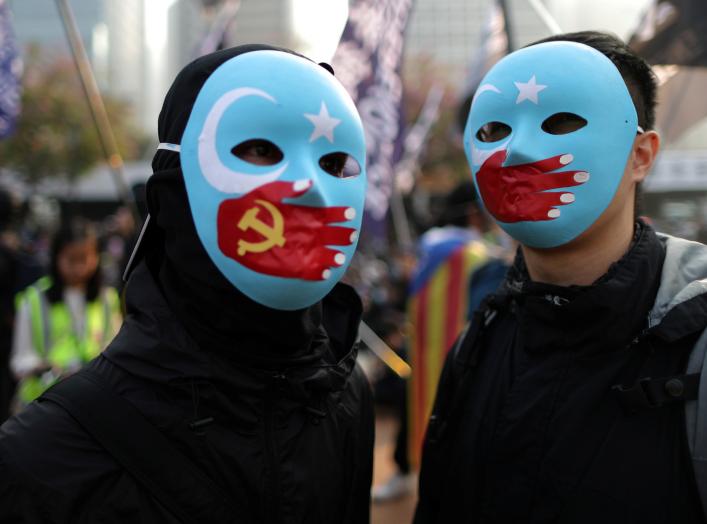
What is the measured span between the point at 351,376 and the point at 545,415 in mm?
556

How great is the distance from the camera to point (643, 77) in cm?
196

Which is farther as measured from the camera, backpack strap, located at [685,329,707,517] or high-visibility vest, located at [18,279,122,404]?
high-visibility vest, located at [18,279,122,404]

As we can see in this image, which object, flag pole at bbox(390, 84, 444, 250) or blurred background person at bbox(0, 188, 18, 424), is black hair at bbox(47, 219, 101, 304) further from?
flag pole at bbox(390, 84, 444, 250)

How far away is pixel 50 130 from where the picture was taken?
23.7 metres

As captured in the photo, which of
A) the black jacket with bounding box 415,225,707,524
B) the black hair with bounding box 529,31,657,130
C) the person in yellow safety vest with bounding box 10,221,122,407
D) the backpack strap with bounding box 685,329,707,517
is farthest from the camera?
the person in yellow safety vest with bounding box 10,221,122,407

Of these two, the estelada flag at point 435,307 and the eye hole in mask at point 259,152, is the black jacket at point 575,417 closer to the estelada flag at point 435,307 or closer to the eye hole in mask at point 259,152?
the eye hole in mask at point 259,152

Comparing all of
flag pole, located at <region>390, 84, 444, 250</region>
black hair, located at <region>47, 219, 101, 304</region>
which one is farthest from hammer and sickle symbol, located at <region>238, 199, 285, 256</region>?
flag pole, located at <region>390, 84, 444, 250</region>

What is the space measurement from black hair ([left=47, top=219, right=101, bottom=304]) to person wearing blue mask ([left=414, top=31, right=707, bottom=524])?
2719 millimetres

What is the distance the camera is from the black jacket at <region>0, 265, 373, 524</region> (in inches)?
55.1

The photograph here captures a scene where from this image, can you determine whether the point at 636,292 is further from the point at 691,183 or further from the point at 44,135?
the point at 44,135

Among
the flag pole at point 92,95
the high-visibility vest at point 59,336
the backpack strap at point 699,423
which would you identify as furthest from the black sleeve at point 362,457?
the flag pole at point 92,95

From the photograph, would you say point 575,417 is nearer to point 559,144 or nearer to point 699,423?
point 699,423

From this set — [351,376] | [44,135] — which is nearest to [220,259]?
[351,376]

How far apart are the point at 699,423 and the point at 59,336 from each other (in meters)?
3.39
